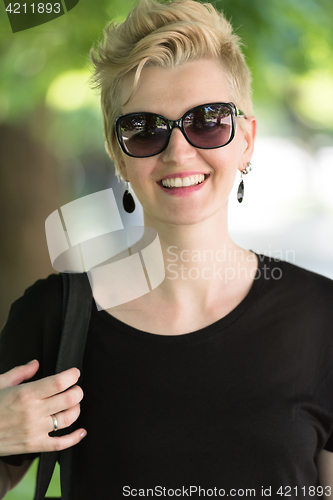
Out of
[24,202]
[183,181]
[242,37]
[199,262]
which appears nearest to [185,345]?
[199,262]

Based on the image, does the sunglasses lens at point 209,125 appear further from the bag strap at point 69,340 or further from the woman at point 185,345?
the bag strap at point 69,340

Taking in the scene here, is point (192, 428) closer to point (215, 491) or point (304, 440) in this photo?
point (215, 491)

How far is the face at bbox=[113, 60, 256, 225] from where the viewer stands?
1.18m

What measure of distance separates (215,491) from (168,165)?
35.6 inches

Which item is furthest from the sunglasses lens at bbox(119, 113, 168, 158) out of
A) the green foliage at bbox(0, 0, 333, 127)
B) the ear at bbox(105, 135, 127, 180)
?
the green foliage at bbox(0, 0, 333, 127)

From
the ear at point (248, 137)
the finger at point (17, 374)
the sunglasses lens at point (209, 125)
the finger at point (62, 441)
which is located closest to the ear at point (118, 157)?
the sunglasses lens at point (209, 125)

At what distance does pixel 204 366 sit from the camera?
118cm

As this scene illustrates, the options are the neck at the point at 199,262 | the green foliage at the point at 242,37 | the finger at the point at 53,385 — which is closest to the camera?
the finger at the point at 53,385

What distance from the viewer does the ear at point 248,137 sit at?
1.36 meters

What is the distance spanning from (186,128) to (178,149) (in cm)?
6

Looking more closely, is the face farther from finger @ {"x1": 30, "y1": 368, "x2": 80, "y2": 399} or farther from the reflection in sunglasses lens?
finger @ {"x1": 30, "y1": 368, "x2": 80, "y2": 399}

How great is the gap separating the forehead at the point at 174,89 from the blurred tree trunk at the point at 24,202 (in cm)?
93

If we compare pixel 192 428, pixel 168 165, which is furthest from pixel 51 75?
pixel 192 428

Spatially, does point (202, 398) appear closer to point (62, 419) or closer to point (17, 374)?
point (62, 419)
